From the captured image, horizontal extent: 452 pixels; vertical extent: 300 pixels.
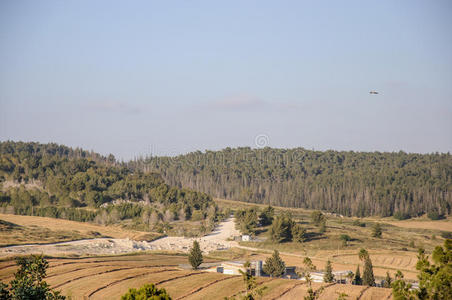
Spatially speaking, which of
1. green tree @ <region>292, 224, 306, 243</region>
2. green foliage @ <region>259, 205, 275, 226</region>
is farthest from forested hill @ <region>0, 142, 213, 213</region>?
green tree @ <region>292, 224, 306, 243</region>

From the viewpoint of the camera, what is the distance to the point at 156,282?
52219 millimetres

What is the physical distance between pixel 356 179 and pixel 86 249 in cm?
13540

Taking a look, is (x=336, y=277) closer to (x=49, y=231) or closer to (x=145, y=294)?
(x=145, y=294)

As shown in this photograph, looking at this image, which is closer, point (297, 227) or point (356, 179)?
point (297, 227)

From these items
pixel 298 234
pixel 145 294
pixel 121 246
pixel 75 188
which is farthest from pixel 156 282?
pixel 75 188

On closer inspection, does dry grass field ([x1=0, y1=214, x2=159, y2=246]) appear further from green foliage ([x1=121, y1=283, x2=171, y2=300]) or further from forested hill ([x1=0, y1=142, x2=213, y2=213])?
green foliage ([x1=121, y1=283, x2=171, y2=300])

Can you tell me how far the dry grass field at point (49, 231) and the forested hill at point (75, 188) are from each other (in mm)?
14926

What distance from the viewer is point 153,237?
102812 millimetres

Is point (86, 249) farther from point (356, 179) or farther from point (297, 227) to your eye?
point (356, 179)

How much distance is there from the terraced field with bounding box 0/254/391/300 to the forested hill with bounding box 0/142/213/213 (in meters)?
66.4

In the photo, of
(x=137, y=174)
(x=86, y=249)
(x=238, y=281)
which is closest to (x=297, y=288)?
(x=238, y=281)

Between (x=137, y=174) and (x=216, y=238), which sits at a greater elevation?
Answer: (x=137, y=174)

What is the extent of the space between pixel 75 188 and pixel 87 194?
716 cm

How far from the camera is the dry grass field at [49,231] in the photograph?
87.4 metres
